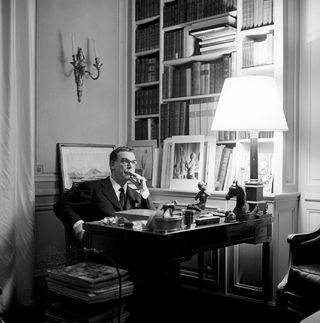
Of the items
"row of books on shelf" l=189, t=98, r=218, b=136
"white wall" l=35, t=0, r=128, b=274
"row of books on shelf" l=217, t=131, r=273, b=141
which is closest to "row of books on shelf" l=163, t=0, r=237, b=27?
"white wall" l=35, t=0, r=128, b=274

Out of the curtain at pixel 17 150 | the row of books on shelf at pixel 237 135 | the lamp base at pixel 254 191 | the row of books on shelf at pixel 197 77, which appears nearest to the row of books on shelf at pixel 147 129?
the row of books on shelf at pixel 197 77

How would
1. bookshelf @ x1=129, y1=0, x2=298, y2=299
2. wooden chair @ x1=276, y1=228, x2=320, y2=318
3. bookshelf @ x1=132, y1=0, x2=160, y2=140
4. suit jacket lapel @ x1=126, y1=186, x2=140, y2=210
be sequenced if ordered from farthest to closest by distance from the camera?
bookshelf @ x1=132, y1=0, x2=160, y2=140, bookshelf @ x1=129, y1=0, x2=298, y2=299, suit jacket lapel @ x1=126, y1=186, x2=140, y2=210, wooden chair @ x1=276, y1=228, x2=320, y2=318

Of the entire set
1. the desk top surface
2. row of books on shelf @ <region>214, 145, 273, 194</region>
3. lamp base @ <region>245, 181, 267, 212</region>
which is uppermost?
row of books on shelf @ <region>214, 145, 273, 194</region>

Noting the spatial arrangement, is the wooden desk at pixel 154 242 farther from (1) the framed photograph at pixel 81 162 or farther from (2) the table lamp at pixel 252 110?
(1) the framed photograph at pixel 81 162

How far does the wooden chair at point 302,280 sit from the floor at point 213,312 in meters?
0.19

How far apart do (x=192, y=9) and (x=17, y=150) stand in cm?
179

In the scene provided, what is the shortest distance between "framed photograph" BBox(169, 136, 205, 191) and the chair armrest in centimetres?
99

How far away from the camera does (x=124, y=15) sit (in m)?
4.14

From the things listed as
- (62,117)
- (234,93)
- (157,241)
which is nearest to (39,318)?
(157,241)

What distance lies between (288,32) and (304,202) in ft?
4.05

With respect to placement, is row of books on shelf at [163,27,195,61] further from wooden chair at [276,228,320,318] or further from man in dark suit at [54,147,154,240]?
wooden chair at [276,228,320,318]

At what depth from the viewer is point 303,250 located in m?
2.74

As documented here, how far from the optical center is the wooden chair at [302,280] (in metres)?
2.46

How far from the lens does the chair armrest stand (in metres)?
2.73
